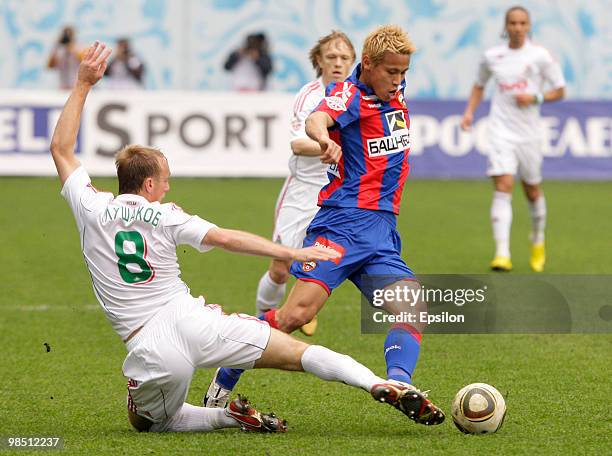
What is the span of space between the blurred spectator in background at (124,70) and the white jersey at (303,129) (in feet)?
44.6

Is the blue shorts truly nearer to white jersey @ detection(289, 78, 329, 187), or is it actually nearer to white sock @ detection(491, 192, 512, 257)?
white jersey @ detection(289, 78, 329, 187)

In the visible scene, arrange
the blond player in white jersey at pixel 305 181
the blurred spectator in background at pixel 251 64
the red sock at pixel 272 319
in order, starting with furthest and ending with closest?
1. the blurred spectator in background at pixel 251 64
2. the blond player in white jersey at pixel 305 181
3. the red sock at pixel 272 319

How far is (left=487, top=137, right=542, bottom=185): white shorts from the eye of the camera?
38.8 ft

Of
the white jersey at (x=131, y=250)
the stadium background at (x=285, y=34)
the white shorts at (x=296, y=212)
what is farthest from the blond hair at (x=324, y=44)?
the stadium background at (x=285, y=34)

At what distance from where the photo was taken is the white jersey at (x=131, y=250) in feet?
18.6

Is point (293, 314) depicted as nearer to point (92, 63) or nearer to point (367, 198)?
point (367, 198)

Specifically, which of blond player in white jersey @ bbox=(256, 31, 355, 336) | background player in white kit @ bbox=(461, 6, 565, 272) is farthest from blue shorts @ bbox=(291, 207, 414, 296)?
background player in white kit @ bbox=(461, 6, 565, 272)

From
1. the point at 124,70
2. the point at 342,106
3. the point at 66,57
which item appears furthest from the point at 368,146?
the point at 66,57

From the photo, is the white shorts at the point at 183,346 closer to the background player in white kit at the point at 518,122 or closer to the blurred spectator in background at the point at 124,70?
the background player in white kit at the point at 518,122

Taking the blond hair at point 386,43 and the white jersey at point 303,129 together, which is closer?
the blond hair at point 386,43

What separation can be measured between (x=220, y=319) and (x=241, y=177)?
1397 cm

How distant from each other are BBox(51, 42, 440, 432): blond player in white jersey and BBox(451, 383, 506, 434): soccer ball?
440mm

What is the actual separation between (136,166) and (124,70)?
1639cm

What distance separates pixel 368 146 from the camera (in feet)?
21.2
